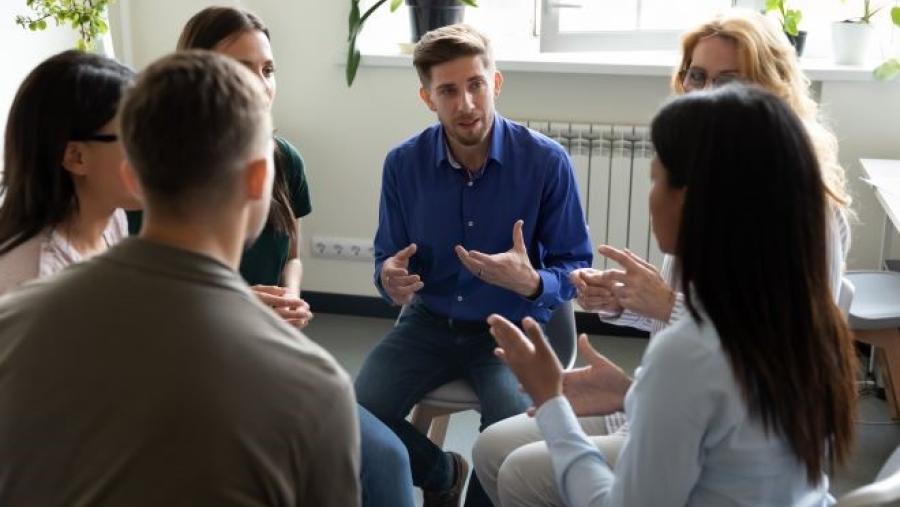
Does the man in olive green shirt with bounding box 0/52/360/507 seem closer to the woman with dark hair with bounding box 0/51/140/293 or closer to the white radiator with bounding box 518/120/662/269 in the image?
the woman with dark hair with bounding box 0/51/140/293

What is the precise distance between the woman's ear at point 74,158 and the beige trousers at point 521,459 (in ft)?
3.06

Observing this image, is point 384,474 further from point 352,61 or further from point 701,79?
point 352,61

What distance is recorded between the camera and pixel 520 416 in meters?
2.18

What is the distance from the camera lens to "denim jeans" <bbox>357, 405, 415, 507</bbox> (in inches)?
82.4

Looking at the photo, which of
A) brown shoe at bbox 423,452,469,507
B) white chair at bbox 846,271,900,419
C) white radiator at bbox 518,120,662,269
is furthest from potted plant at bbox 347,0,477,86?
brown shoe at bbox 423,452,469,507

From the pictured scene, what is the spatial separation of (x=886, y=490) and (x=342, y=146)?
290 centimetres

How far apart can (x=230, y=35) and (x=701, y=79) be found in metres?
1.05

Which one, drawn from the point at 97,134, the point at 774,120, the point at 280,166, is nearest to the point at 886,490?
the point at 774,120

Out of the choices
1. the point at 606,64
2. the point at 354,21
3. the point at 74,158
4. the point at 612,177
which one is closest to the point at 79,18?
the point at 74,158

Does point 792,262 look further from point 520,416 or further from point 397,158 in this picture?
point 397,158

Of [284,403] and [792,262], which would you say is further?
[792,262]

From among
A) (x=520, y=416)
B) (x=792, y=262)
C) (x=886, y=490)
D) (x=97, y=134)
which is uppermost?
(x=97, y=134)

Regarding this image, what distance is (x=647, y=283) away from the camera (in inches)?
78.8

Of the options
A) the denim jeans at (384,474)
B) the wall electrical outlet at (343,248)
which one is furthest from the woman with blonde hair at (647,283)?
the wall electrical outlet at (343,248)
